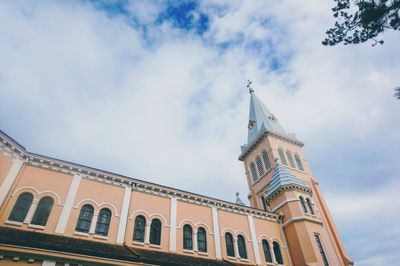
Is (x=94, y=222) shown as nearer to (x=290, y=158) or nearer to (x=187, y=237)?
(x=187, y=237)

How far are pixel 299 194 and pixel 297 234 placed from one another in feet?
12.5

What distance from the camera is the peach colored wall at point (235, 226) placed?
65.3 ft

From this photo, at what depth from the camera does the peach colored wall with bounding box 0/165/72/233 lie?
14188mm

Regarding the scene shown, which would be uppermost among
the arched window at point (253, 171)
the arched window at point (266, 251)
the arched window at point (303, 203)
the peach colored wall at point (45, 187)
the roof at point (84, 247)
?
the arched window at point (253, 171)

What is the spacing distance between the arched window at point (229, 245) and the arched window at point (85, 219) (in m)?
10.2

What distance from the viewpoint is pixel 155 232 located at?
17.5 metres

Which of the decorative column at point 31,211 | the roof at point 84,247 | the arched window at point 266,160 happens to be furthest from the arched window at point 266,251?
the decorative column at point 31,211

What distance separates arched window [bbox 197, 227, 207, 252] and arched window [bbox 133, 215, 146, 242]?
4.25 m

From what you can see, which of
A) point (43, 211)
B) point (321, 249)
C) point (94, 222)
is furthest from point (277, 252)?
point (43, 211)

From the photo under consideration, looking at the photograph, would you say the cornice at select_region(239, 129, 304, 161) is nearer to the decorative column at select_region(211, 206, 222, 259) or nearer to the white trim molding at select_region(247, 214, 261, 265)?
the white trim molding at select_region(247, 214, 261, 265)

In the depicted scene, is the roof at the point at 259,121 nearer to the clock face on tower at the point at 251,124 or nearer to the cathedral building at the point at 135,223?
the clock face on tower at the point at 251,124

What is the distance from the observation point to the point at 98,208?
16.3m

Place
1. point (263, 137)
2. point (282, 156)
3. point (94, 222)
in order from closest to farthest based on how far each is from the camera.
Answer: point (94, 222) < point (282, 156) < point (263, 137)

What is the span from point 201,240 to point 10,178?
1289cm
